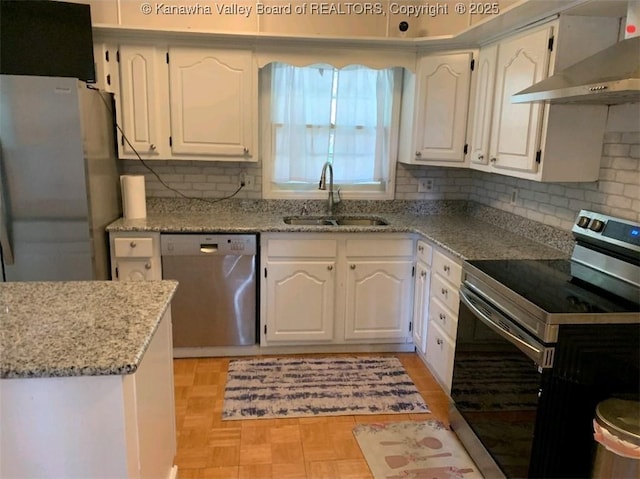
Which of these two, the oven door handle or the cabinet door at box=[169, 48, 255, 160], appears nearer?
the oven door handle

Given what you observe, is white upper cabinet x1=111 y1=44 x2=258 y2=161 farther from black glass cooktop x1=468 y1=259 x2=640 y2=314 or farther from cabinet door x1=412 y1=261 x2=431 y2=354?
black glass cooktop x1=468 y1=259 x2=640 y2=314

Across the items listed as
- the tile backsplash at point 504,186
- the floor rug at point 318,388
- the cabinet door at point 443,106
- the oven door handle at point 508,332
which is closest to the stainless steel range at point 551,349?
the oven door handle at point 508,332

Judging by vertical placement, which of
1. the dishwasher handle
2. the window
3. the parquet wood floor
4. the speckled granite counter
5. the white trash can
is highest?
the window

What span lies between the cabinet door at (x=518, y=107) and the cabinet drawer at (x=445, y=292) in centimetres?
74

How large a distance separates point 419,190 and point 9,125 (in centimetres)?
274

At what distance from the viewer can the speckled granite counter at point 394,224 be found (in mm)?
2689

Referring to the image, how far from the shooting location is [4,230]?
268 centimetres

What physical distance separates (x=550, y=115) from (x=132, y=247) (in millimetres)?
2480

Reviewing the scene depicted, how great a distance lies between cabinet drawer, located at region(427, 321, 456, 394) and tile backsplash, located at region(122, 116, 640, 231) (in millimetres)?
905

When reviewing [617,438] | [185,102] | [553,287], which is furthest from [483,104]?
[617,438]

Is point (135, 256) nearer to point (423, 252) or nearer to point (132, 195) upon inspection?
point (132, 195)

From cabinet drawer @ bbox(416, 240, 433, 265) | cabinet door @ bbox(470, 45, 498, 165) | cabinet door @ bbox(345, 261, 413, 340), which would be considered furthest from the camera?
cabinet door @ bbox(345, 261, 413, 340)

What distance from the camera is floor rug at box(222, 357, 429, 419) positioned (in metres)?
2.71

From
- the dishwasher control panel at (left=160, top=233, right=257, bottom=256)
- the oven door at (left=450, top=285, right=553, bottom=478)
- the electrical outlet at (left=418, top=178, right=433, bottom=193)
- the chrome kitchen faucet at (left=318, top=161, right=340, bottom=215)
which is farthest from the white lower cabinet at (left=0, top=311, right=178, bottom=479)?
the electrical outlet at (left=418, top=178, right=433, bottom=193)
